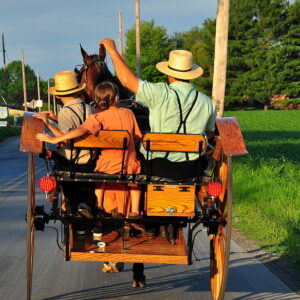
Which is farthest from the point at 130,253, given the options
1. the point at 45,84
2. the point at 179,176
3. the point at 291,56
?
the point at 45,84

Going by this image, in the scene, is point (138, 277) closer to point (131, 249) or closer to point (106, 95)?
point (131, 249)

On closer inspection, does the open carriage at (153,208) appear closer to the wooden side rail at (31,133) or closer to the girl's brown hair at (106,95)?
the wooden side rail at (31,133)

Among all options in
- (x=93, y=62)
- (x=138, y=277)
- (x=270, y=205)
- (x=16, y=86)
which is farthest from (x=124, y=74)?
(x=16, y=86)

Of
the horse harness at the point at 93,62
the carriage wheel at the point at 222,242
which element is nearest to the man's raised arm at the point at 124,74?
the carriage wheel at the point at 222,242

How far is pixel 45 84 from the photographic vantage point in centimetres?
14975

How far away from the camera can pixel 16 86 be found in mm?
151375

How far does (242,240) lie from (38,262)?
3085 mm

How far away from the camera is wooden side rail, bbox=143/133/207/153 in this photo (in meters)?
5.17

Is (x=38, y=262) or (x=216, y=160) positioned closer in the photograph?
(x=216, y=160)

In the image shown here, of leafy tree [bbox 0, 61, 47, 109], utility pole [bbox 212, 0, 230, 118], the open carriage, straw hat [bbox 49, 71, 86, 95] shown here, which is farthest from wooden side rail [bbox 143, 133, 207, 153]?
leafy tree [bbox 0, 61, 47, 109]

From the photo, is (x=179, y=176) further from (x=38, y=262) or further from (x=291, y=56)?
(x=291, y=56)

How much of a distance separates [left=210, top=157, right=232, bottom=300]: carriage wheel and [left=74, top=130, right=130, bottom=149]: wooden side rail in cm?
90

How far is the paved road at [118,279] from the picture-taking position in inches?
237

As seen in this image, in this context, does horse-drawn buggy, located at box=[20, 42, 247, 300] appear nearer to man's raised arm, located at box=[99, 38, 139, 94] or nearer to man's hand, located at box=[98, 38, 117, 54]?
man's raised arm, located at box=[99, 38, 139, 94]
